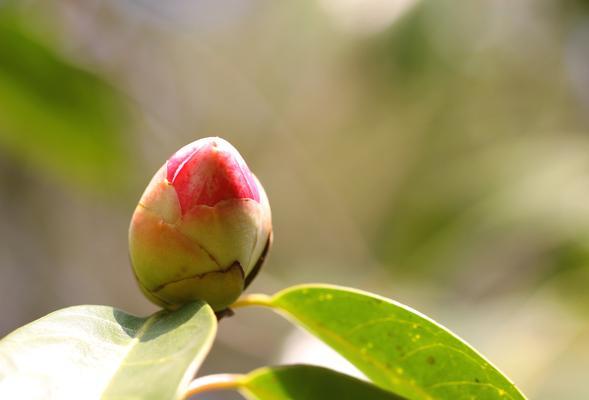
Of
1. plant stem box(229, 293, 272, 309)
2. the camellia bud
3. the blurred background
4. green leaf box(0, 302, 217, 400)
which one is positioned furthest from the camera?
the blurred background

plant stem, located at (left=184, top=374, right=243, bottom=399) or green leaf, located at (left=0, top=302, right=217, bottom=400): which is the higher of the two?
green leaf, located at (left=0, top=302, right=217, bottom=400)

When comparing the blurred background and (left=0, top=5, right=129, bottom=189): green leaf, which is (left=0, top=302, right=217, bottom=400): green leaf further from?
(left=0, top=5, right=129, bottom=189): green leaf

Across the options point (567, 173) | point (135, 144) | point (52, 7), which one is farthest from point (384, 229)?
point (52, 7)

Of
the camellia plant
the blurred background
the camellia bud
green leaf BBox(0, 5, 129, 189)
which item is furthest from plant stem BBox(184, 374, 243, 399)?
green leaf BBox(0, 5, 129, 189)

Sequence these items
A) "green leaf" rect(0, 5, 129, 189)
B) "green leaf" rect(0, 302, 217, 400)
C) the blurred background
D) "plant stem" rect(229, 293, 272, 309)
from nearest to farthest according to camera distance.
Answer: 1. "green leaf" rect(0, 302, 217, 400)
2. "plant stem" rect(229, 293, 272, 309)
3. "green leaf" rect(0, 5, 129, 189)
4. the blurred background

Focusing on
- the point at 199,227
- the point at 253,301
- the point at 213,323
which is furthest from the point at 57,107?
the point at 213,323

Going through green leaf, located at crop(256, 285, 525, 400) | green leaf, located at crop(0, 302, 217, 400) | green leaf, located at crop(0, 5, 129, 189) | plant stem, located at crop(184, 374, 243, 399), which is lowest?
green leaf, located at crop(0, 5, 129, 189)

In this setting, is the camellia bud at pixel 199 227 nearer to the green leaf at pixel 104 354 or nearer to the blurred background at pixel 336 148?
the green leaf at pixel 104 354
